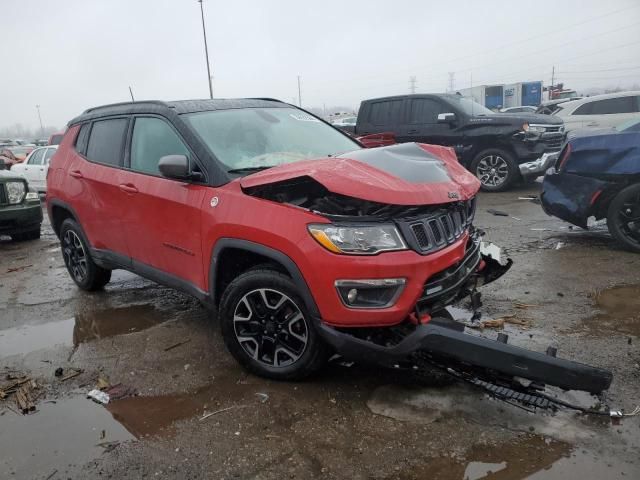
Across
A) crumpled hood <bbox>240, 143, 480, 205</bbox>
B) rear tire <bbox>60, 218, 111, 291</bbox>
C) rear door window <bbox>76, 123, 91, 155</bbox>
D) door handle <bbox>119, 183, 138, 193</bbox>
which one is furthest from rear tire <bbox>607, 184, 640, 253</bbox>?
rear door window <bbox>76, 123, 91, 155</bbox>

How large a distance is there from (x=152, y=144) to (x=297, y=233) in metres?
1.89

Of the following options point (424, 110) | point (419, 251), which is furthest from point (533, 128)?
point (419, 251)

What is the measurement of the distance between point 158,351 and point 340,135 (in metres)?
2.40

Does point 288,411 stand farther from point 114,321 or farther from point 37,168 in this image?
point 37,168

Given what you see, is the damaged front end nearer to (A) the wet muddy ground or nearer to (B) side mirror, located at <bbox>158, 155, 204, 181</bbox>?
(A) the wet muddy ground

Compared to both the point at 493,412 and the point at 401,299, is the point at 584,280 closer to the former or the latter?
the point at 493,412

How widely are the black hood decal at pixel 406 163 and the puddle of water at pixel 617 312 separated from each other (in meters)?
1.85

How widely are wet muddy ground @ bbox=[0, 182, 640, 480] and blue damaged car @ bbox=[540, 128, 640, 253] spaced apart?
1.11 meters

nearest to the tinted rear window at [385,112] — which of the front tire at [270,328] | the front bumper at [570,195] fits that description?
the front bumper at [570,195]

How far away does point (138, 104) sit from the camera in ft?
14.7

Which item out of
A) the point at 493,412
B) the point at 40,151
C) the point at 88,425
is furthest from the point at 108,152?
the point at 40,151

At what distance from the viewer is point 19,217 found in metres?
8.27

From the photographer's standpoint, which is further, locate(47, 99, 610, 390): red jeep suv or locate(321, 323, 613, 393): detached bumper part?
locate(47, 99, 610, 390): red jeep suv

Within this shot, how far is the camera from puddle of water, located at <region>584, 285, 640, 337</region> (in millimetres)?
3992
